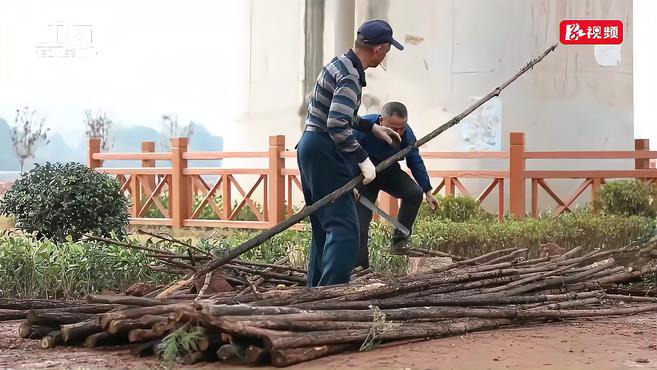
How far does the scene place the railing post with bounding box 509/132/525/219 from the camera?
43.3ft

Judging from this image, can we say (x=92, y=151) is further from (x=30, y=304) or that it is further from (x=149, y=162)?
(x=30, y=304)

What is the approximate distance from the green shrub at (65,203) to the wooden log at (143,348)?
4.96 m

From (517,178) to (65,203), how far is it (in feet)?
20.4

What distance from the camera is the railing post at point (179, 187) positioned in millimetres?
15516

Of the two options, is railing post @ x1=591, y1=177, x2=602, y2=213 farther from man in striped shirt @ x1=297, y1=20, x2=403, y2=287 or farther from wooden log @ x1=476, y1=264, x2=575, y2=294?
man in striped shirt @ x1=297, y1=20, x2=403, y2=287

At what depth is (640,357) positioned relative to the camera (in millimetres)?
5324

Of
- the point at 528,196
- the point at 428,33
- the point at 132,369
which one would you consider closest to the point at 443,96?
the point at 428,33

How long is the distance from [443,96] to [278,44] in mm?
3205

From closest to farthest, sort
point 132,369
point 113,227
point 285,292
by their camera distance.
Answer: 1. point 132,369
2. point 285,292
3. point 113,227

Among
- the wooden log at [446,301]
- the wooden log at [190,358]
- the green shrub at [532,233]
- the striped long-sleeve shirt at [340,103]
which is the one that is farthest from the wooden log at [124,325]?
the green shrub at [532,233]

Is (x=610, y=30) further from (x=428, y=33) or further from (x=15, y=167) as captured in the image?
(x=15, y=167)

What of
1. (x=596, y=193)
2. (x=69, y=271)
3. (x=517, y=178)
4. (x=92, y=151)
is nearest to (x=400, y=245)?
(x=69, y=271)

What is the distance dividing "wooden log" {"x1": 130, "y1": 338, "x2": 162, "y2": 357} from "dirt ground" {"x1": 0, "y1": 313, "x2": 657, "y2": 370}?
0.04 meters

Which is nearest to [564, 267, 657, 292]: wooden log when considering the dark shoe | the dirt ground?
the dirt ground
